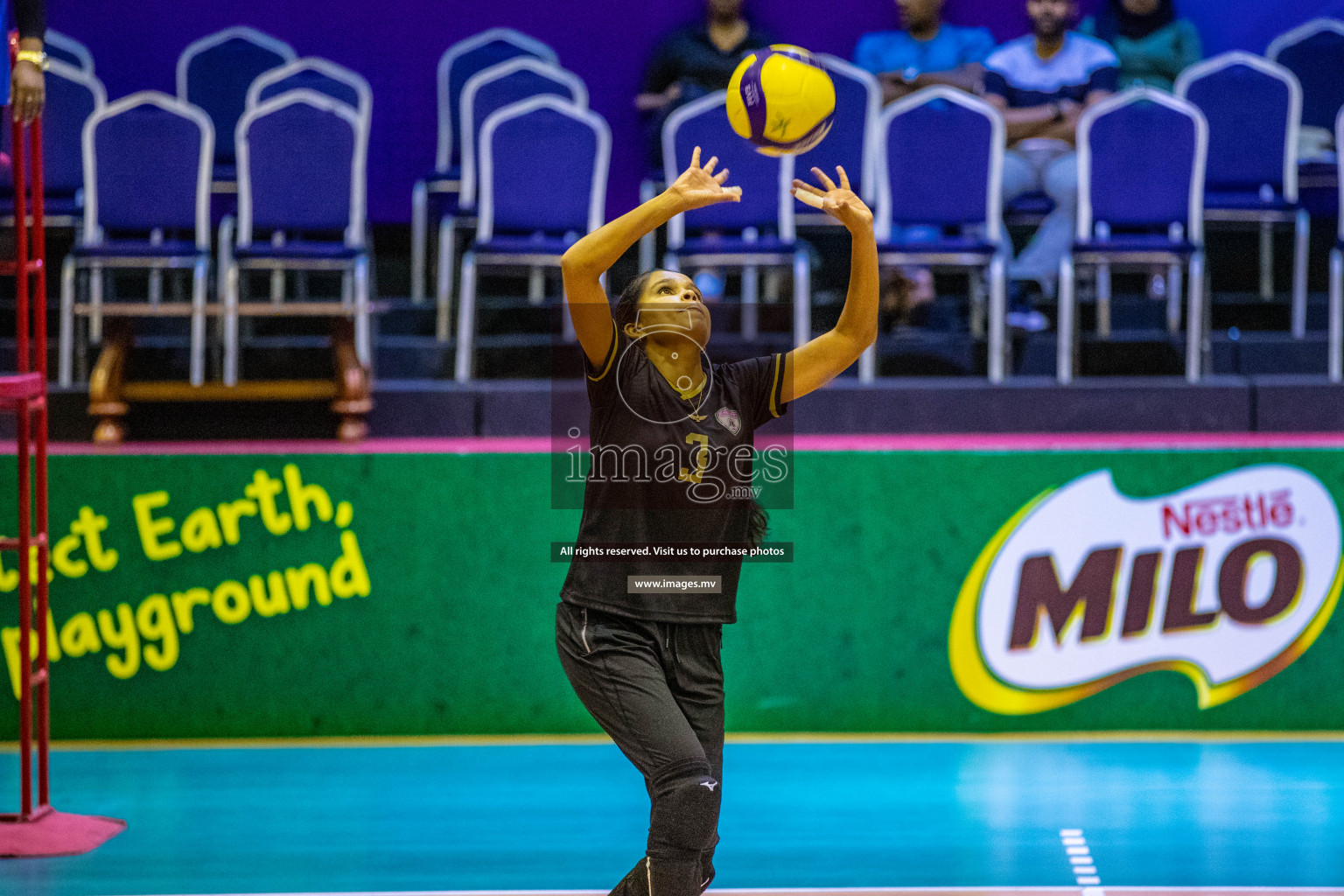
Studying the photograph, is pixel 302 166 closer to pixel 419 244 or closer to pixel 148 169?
pixel 148 169

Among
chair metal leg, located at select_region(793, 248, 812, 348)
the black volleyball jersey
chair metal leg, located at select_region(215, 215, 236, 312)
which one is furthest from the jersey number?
chair metal leg, located at select_region(215, 215, 236, 312)

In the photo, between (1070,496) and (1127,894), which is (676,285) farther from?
(1070,496)

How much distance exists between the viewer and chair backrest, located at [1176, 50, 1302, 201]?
657cm

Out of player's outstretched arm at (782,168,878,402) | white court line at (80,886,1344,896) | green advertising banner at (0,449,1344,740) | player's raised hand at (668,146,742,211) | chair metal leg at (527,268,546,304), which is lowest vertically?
white court line at (80,886,1344,896)

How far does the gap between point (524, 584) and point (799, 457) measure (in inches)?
41.7

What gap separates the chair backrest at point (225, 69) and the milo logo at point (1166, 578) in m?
5.17

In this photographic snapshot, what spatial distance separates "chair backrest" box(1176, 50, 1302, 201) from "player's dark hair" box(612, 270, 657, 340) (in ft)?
15.8

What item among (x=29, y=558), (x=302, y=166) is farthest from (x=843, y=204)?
(x=302, y=166)

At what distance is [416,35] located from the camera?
8992 millimetres

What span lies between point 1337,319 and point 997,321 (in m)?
1.51

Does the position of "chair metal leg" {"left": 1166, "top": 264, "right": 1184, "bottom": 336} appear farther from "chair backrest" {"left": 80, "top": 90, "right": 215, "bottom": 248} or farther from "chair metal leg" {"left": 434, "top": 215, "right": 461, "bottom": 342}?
"chair backrest" {"left": 80, "top": 90, "right": 215, "bottom": 248}

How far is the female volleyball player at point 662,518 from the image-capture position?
262 centimetres

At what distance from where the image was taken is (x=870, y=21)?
874 centimetres

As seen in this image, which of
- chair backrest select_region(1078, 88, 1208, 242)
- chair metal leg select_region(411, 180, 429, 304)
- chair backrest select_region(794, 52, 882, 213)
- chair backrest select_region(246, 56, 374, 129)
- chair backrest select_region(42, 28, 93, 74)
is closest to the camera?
chair backrest select_region(1078, 88, 1208, 242)
